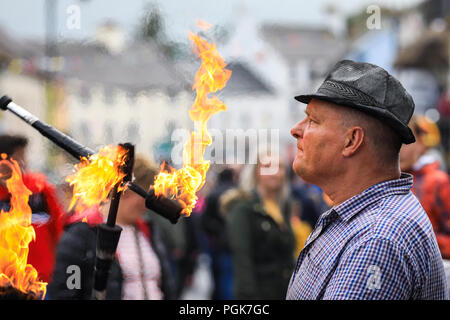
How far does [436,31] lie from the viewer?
556 inches

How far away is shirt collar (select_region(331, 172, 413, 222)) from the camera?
5.81ft

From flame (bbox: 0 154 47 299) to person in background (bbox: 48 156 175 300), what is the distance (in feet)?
1.82

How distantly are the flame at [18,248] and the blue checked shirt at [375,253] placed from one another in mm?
966

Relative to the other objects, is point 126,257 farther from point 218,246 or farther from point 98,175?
point 218,246

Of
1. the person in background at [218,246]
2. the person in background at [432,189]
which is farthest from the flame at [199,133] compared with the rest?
the person in background at [218,246]

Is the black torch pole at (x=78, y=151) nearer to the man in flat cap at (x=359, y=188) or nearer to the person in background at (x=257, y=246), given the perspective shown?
the man in flat cap at (x=359, y=188)

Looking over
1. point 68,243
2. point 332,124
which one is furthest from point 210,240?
point 332,124

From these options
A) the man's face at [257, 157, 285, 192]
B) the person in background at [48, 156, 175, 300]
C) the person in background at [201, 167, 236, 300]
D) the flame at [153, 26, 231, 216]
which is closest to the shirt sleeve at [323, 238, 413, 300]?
the flame at [153, 26, 231, 216]

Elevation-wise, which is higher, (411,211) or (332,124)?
(332,124)

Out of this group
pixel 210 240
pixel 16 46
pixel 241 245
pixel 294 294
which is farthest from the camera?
pixel 16 46

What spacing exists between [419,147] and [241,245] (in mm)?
1638

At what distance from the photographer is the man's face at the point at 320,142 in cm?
183

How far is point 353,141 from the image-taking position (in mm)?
1805

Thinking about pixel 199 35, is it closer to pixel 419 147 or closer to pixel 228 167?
pixel 419 147
